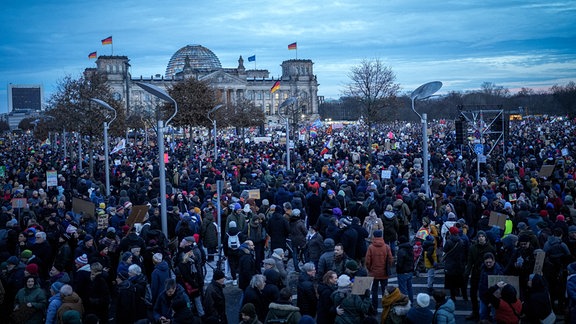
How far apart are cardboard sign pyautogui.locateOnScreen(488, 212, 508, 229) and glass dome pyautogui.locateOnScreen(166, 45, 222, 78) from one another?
134655 millimetres

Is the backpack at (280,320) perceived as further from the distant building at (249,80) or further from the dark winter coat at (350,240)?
the distant building at (249,80)

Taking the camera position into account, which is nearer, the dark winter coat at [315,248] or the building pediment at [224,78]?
the dark winter coat at [315,248]

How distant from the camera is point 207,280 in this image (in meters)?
13.0

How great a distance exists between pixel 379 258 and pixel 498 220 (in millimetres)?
3518

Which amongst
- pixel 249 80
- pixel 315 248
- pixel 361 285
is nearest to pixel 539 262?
pixel 361 285

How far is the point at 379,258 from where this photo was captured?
10438 millimetres

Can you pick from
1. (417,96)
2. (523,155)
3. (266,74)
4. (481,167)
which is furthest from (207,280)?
(266,74)

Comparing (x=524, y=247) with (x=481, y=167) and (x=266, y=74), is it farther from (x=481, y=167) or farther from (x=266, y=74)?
(x=266, y=74)

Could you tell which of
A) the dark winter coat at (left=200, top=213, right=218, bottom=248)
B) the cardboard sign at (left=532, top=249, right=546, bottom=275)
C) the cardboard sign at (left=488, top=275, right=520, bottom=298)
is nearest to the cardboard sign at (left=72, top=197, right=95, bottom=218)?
the dark winter coat at (left=200, top=213, right=218, bottom=248)

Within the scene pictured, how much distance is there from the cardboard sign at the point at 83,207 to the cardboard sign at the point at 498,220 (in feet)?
32.4

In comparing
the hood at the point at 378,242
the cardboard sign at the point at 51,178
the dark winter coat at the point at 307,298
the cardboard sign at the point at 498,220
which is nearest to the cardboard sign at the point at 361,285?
the dark winter coat at the point at 307,298

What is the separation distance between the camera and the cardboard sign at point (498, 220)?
1230 centimetres

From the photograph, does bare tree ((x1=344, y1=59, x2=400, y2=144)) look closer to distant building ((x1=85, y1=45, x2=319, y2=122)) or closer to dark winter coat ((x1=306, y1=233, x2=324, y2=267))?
dark winter coat ((x1=306, y1=233, x2=324, y2=267))

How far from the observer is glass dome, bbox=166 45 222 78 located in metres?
145
